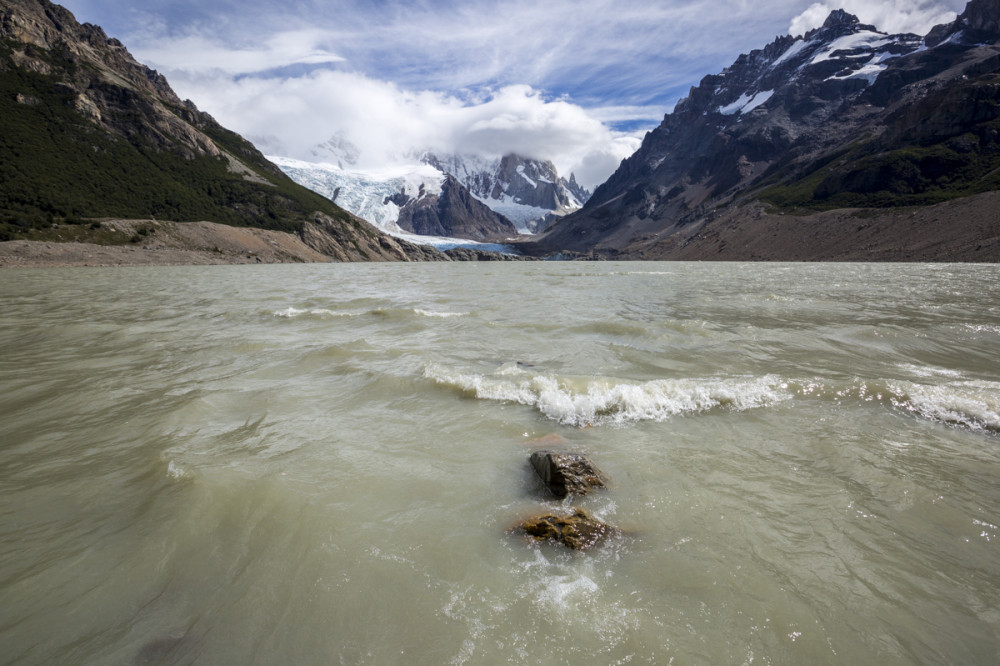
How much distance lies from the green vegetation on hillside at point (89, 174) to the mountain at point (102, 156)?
0.27 metres

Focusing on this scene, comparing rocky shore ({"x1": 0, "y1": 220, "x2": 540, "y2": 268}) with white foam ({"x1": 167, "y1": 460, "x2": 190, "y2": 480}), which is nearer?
white foam ({"x1": 167, "y1": 460, "x2": 190, "y2": 480})

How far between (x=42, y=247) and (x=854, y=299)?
94879 mm

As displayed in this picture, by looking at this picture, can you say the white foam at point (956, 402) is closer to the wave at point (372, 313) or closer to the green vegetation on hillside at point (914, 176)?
the wave at point (372, 313)

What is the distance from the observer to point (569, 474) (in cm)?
492

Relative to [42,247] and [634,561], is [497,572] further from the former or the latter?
[42,247]

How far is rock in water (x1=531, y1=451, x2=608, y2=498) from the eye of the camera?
15.8ft

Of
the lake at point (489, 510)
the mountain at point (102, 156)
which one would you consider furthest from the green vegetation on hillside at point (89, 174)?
the lake at point (489, 510)

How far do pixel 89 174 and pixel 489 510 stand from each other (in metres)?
139

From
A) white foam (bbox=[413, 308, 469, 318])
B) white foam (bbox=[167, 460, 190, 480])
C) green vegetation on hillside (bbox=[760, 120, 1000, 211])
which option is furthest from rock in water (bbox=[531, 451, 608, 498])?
green vegetation on hillside (bbox=[760, 120, 1000, 211])

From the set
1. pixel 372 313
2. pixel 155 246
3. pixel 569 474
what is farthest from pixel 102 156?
pixel 569 474

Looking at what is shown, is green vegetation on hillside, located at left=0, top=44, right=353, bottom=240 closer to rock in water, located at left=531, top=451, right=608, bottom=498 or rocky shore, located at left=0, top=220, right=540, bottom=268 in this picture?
rocky shore, located at left=0, top=220, right=540, bottom=268

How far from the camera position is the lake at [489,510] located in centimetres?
299

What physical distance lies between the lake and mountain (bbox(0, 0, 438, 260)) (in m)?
87.4

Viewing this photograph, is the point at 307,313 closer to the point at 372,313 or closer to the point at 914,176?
the point at 372,313
